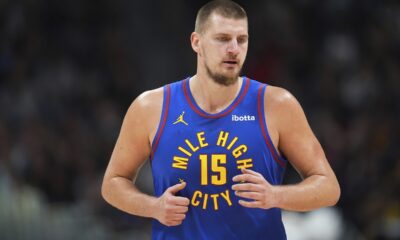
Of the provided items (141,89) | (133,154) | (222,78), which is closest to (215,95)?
(222,78)

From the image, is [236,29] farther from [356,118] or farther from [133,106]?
[356,118]

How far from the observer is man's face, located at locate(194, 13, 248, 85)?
5523mm

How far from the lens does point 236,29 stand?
5539 millimetres

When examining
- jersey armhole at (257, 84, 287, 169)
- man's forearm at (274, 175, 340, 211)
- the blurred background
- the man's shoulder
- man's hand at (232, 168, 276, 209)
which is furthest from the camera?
the blurred background

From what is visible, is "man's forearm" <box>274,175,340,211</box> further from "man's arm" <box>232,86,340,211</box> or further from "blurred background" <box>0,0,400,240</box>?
"blurred background" <box>0,0,400,240</box>

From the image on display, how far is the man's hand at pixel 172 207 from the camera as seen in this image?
17.6 ft

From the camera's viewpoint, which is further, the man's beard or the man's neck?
the man's neck

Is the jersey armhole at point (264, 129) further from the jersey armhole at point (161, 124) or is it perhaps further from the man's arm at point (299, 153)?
the jersey armhole at point (161, 124)

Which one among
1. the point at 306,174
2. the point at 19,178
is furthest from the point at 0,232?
the point at 306,174

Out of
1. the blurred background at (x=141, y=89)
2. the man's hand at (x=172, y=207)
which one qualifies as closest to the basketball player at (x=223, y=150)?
the man's hand at (x=172, y=207)

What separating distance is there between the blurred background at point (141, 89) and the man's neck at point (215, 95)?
4255 mm

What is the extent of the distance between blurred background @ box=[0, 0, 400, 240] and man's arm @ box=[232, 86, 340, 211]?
13.9 ft

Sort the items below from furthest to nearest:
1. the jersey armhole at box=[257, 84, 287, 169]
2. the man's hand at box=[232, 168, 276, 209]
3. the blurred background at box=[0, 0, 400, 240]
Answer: the blurred background at box=[0, 0, 400, 240] < the jersey armhole at box=[257, 84, 287, 169] < the man's hand at box=[232, 168, 276, 209]

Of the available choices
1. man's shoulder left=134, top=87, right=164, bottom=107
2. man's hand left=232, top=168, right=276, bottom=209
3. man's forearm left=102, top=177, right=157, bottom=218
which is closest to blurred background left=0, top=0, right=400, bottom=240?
man's forearm left=102, top=177, right=157, bottom=218
